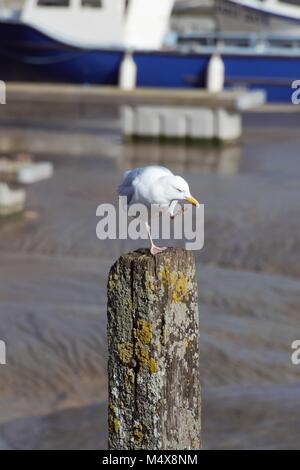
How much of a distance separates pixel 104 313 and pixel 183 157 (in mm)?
10386

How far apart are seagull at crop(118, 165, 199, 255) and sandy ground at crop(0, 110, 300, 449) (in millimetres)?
3324

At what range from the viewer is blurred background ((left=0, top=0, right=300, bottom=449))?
303 inches

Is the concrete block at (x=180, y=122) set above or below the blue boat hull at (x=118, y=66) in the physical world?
below

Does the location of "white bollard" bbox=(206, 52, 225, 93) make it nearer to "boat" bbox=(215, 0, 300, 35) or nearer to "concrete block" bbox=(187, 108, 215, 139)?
"boat" bbox=(215, 0, 300, 35)

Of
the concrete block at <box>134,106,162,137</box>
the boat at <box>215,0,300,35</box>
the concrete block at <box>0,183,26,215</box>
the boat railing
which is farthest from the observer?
the boat at <box>215,0,300,35</box>

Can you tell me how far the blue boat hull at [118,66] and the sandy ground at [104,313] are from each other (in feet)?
37.8

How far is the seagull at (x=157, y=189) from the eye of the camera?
12.7ft

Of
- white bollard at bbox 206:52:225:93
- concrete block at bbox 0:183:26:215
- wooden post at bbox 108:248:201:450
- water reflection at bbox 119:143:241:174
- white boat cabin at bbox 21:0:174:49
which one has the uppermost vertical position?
white boat cabin at bbox 21:0:174:49

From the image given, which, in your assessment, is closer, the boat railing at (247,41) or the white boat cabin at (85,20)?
the white boat cabin at (85,20)

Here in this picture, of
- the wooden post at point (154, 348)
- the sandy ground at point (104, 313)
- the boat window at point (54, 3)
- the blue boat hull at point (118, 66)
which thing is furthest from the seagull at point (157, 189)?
the boat window at point (54, 3)

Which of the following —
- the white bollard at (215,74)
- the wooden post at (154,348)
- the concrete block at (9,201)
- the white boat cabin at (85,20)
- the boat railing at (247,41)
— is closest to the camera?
the wooden post at (154,348)

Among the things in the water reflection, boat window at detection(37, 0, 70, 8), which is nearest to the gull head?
the water reflection

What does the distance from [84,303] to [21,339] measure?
1.25 metres

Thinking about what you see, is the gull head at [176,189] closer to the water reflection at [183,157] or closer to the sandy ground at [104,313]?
the sandy ground at [104,313]
